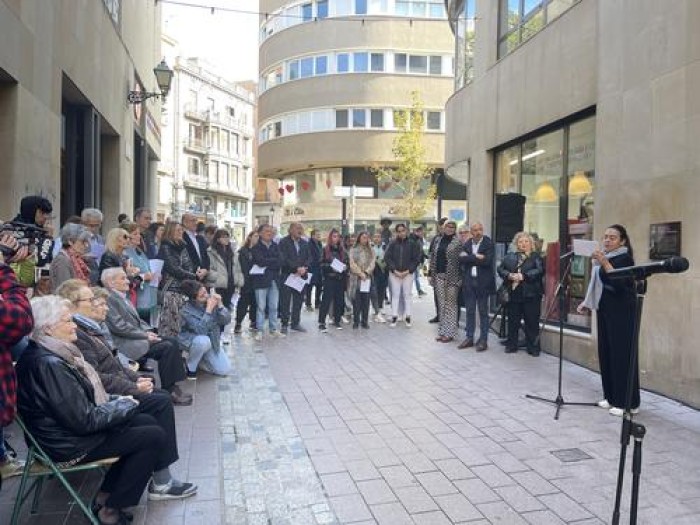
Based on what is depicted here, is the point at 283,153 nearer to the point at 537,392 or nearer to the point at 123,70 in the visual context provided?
the point at 123,70

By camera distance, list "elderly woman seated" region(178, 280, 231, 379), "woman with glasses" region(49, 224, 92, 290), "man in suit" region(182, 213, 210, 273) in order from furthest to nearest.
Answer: "man in suit" region(182, 213, 210, 273)
"elderly woman seated" region(178, 280, 231, 379)
"woman with glasses" region(49, 224, 92, 290)

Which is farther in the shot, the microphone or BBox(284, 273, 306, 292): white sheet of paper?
BBox(284, 273, 306, 292): white sheet of paper

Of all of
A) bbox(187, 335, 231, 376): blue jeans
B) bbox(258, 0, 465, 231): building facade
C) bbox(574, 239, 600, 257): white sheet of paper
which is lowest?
bbox(187, 335, 231, 376): blue jeans

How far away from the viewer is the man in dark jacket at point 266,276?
10312mm

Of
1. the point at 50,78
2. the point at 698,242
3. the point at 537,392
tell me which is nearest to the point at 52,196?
the point at 50,78

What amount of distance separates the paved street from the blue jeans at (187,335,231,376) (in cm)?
17

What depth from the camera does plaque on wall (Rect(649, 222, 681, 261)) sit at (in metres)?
6.59

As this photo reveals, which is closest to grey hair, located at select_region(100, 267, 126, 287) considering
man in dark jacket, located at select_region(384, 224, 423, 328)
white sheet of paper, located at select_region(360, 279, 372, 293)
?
white sheet of paper, located at select_region(360, 279, 372, 293)

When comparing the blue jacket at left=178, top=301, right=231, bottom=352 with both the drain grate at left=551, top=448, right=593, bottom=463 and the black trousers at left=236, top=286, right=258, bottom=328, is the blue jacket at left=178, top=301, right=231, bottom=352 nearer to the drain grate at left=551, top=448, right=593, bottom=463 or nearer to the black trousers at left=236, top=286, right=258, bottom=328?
the black trousers at left=236, top=286, right=258, bottom=328

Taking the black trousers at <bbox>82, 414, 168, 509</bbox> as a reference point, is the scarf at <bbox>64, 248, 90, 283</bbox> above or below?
above

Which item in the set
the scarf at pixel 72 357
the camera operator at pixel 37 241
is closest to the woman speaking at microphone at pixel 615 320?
the scarf at pixel 72 357

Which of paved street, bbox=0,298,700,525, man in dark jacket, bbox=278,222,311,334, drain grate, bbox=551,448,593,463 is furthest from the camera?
man in dark jacket, bbox=278,222,311,334

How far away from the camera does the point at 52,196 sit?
8648 millimetres

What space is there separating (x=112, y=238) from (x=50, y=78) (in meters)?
3.29
